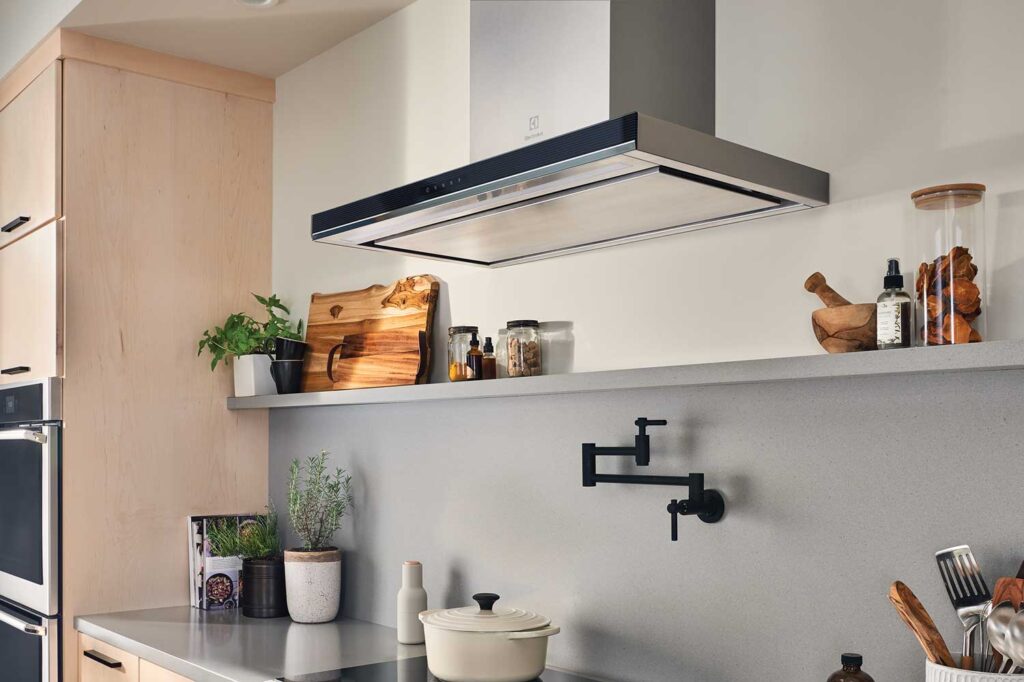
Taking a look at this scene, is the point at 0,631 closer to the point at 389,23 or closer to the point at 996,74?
the point at 389,23

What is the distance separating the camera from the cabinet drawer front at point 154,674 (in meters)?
2.40

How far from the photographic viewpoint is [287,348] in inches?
118

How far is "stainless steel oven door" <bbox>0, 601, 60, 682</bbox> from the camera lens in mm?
2834

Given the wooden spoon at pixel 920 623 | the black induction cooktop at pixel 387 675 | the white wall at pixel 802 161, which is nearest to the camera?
the wooden spoon at pixel 920 623

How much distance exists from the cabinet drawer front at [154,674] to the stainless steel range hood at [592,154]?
1.11m

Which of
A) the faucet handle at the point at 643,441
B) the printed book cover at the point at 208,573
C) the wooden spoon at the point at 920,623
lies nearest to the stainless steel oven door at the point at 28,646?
the printed book cover at the point at 208,573

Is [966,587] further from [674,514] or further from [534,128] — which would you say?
[534,128]

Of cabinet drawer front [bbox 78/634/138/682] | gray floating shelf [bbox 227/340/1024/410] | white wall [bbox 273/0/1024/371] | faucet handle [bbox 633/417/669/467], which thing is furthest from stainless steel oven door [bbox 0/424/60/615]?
faucet handle [bbox 633/417/669/467]

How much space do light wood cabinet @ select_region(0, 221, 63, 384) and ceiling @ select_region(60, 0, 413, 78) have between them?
0.60 m

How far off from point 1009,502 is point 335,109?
221 centimetres

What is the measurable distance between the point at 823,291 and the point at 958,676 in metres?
0.64

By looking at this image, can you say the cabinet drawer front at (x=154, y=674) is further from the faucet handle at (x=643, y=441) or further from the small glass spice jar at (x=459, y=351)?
the faucet handle at (x=643, y=441)

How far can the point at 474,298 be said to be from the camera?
8.37 feet

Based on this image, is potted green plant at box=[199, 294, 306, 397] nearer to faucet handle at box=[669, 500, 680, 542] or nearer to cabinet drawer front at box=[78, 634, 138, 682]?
cabinet drawer front at box=[78, 634, 138, 682]
